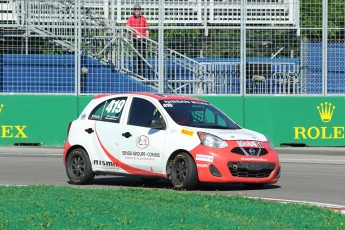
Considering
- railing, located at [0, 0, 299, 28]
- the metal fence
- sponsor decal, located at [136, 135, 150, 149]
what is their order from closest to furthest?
1. sponsor decal, located at [136, 135, 150, 149]
2. the metal fence
3. railing, located at [0, 0, 299, 28]

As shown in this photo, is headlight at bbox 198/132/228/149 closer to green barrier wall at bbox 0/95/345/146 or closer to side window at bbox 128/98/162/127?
side window at bbox 128/98/162/127

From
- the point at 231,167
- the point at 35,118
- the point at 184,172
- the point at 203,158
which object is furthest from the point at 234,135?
the point at 35,118

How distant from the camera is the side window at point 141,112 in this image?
16156 millimetres

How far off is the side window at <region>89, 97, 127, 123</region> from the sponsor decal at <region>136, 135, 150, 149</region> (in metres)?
0.58

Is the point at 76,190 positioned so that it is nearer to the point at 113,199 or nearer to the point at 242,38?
the point at 113,199

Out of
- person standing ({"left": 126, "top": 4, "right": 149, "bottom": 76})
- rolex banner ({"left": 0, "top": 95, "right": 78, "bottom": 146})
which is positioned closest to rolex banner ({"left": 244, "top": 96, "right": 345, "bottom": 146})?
person standing ({"left": 126, "top": 4, "right": 149, "bottom": 76})

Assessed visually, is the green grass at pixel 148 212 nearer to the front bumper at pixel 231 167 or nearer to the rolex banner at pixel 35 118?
the front bumper at pixel 231 167

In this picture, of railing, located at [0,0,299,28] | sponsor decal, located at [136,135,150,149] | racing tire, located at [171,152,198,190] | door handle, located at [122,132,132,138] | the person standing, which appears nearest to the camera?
racing tire, located at [171,152,198,190]

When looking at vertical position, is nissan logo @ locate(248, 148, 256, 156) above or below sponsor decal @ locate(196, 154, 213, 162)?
above

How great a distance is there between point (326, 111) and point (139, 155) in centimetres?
1202

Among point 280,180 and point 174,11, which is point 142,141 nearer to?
point 280,180

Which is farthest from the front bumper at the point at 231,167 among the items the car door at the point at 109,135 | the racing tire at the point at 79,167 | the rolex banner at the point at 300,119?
the rolex banner at the point at 300,119

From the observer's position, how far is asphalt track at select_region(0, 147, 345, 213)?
14.8 meters

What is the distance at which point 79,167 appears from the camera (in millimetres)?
16656
